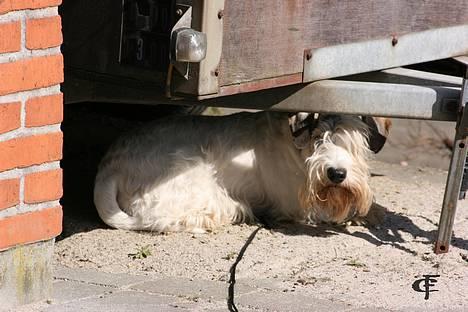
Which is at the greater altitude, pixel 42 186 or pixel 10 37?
pixel 10 37

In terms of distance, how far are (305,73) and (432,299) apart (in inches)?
42.9

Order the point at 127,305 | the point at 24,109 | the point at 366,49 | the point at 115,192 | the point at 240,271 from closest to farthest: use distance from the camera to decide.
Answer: the point at 24,109
the point at 127,305
the point at 240,271
the point at 366,49
the point at 115,192

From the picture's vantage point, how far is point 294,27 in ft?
14.8

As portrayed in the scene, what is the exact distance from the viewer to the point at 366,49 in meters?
4.86

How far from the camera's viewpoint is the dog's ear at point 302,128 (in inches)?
202

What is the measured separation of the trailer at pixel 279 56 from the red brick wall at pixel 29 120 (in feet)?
1.58

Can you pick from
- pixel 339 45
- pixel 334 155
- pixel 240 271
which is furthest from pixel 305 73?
pixel 240 271

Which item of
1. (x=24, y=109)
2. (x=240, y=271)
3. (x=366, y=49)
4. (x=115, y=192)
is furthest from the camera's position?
(x=115, y=192)

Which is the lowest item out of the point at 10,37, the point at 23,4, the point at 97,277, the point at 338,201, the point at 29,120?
the point at 97,277

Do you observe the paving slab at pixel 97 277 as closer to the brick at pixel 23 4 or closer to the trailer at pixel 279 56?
the trailer at pixel 279 56

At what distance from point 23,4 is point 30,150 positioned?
1.68 feet

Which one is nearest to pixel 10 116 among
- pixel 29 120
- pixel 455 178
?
pixel 29 120

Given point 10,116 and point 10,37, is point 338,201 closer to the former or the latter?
point 10,116

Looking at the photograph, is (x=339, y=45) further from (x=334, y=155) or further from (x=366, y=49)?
(x=334, y=155)
